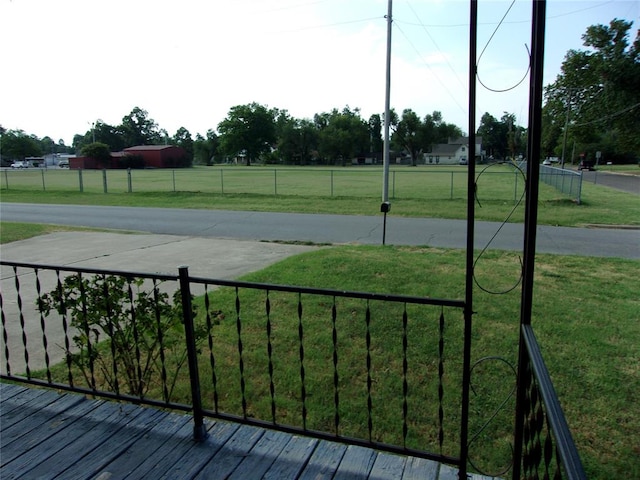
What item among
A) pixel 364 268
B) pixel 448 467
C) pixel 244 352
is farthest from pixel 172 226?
pixel 448 467

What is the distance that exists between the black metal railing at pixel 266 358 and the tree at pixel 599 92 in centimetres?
139

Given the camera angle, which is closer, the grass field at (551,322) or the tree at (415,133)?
the grass field at (551,322)

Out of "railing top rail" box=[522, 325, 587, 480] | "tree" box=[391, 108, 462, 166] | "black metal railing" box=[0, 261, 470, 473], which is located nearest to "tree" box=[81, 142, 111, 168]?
"tree" box=[391, 108, 462, 166]

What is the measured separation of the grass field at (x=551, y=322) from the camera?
3107 mm

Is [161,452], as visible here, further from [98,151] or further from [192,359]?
[98,151]

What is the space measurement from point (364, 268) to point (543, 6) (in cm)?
532

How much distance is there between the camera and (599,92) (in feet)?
9.75

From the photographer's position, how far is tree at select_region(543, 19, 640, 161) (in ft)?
8.26

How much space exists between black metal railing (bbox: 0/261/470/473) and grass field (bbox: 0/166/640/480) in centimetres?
14

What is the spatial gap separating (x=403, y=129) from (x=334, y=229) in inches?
2880

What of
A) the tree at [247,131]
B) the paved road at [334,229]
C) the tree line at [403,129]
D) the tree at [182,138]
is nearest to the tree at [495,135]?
the tree line at [403,129]

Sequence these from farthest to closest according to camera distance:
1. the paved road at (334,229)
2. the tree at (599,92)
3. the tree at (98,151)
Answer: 1. the tree at (98,151)
2. the paved road at (334,229)
3. the tree at (599,92)

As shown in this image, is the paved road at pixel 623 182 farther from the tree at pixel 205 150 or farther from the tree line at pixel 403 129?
the tree at pixel 205 150

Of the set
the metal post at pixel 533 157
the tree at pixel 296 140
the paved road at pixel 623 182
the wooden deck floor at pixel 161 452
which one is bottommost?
the wooden deck floor at pixel 161 452
